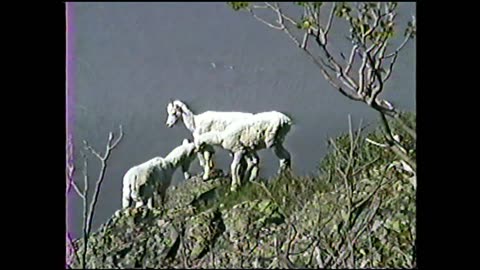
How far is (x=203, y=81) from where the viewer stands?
2.88m

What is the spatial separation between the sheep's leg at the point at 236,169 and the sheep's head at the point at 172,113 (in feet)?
0.75

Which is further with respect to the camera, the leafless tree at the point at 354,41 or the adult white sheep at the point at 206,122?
the adult white sheep at the point at 206,122

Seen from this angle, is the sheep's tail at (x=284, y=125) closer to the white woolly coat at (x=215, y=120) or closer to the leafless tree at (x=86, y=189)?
the white woolly coat at (x=215, y=120)

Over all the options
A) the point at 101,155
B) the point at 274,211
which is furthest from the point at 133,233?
the point at 274,211

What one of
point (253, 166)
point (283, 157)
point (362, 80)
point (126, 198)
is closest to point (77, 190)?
point (126, 198)

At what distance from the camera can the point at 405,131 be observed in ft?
9.51

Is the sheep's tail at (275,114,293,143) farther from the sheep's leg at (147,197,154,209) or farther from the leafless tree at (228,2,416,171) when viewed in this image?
the sheep's leg at (147,197,154,209)

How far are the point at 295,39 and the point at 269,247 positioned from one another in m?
0.68

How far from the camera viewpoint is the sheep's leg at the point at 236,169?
2930 mm

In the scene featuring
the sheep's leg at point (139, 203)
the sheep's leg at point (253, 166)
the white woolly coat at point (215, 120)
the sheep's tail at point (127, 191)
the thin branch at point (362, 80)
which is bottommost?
the sheep's leg at point (139, 203)

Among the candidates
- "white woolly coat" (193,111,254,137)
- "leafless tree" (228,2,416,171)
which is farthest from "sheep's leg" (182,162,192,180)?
"leafless tree" (228,2,416,171)

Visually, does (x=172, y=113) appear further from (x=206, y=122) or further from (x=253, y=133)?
(x=253, y=133)

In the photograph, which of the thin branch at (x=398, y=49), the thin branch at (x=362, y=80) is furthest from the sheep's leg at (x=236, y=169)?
the thin branch at (x=398, y=49)
